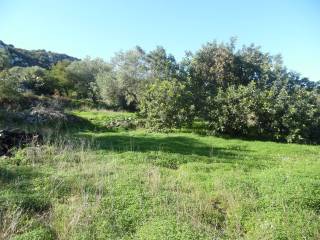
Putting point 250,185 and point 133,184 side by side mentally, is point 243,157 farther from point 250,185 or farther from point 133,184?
point 133,184

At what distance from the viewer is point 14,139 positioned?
1491cm

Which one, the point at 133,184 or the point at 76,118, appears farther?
the point at 76,118

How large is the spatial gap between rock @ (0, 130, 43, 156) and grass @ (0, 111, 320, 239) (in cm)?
141

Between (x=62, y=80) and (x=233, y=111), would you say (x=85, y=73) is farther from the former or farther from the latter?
(x=233, y=111)

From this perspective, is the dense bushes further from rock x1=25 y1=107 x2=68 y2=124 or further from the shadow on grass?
→ the shadow on grass

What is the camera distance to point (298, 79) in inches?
1273

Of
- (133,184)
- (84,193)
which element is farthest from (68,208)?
(133,184)

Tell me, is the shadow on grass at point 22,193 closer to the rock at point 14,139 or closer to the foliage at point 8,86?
the rock at point 14,139

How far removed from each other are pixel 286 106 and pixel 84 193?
19177 millimetres

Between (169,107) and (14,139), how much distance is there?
1285 cm

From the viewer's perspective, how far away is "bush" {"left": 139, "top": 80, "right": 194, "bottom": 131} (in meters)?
25.8

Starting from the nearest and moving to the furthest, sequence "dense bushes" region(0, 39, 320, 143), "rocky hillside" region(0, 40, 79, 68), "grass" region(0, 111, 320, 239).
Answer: "grass" region(0, 111, 320, 239), "dense bushes" region(0, 39, 320, 143), "rocky hillside" region(0, 40, 79, 68)

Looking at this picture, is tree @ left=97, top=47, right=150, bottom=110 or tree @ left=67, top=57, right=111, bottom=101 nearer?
tree @ left=97, top=47, right=150, bottom=110

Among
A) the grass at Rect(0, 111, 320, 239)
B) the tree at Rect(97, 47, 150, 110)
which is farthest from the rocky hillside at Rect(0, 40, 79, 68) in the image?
the grass at Rect(0, 111, 320, 239)
